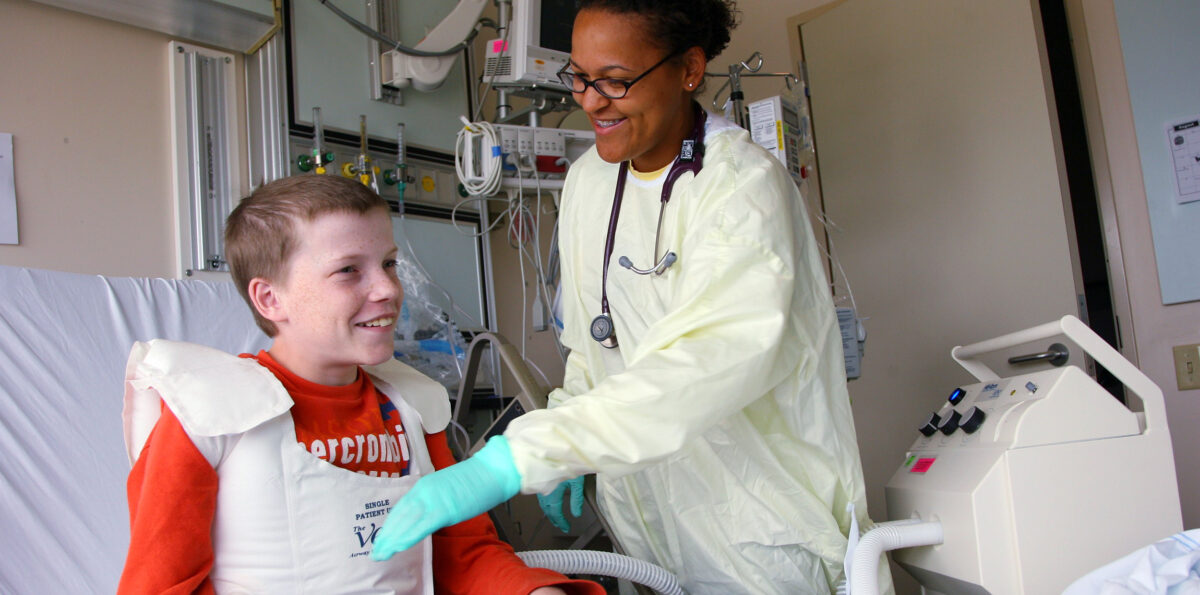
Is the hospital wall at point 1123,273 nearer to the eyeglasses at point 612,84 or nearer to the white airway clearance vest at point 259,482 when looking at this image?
the eyeglasses at point 612,84

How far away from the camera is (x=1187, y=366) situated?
8.46ft

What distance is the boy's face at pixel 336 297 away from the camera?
110 cm

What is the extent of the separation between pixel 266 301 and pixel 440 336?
130cm

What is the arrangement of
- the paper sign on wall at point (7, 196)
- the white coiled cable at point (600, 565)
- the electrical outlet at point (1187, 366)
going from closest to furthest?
1. the white coiled cable at point (600, 565)
2. the paper sign on wall at point (7, 196)
3. the electrical outlet at point (1187, 366)

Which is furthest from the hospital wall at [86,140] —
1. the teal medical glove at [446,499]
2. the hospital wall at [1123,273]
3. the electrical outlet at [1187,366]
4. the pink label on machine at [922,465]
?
the electrical outlet at [1187,366]

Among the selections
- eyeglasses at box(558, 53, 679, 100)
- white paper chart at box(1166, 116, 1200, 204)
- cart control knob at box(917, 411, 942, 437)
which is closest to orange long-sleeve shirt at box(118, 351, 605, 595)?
eyeglasses at box(558, 53, 679, 100)

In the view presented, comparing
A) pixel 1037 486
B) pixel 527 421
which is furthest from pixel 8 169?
pixel 1037 486

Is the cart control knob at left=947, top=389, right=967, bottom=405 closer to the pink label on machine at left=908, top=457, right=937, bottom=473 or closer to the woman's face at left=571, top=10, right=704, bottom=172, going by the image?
the pink label on machine at left=908, top=457, right=937, bottom=473

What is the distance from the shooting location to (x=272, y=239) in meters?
1.13

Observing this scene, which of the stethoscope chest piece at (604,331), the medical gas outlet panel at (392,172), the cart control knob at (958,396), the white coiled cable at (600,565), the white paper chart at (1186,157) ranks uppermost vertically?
the medical gas outlet panel at (392,172)

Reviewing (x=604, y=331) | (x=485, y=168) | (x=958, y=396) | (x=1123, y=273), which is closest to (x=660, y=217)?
(x=604, y=331)

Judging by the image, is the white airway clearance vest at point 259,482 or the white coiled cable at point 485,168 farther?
the white coiled cable at point 485,168

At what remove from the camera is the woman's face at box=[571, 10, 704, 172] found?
1.43 meters

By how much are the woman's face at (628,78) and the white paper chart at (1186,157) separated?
1.95 m
